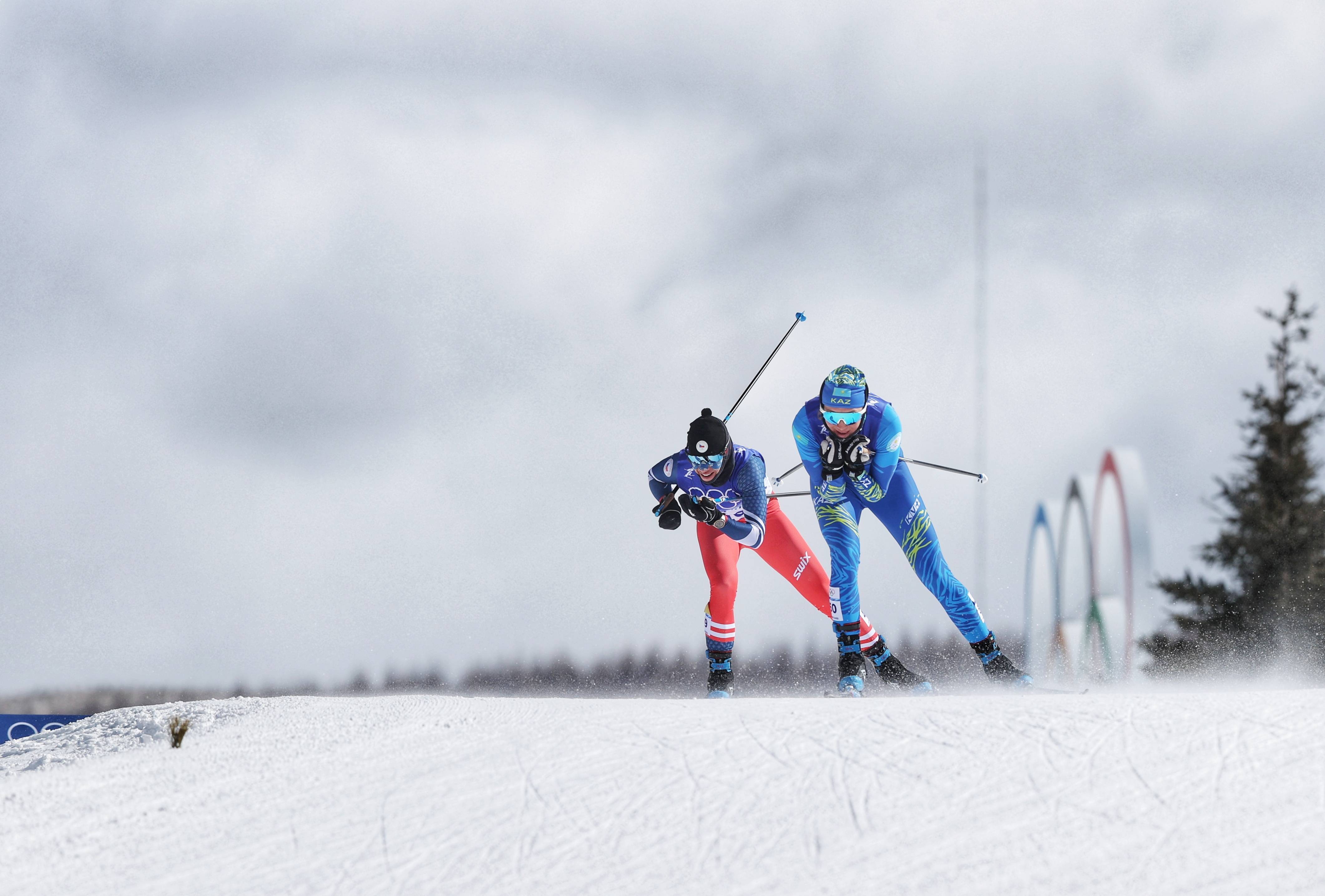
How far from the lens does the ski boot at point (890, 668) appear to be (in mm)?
8172

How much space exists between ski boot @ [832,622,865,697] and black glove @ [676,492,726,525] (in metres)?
1.23

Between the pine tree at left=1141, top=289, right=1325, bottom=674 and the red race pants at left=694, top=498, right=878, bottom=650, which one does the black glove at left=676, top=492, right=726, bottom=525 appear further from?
the pine tree at left=1141, top=289, right=1325, bottom=674

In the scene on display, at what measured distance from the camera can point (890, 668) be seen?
8305 mm

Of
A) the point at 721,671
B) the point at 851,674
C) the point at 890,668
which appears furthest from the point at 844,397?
the point at 721,671

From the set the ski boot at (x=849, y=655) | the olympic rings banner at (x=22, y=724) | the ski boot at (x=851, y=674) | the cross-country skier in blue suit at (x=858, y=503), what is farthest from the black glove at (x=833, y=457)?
the olympic rings banner at (x=22, y=724)

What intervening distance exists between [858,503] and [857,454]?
18.2 inches

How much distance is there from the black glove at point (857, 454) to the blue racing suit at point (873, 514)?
33 millimetres

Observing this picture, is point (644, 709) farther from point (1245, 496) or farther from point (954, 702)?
point (1245, 496)

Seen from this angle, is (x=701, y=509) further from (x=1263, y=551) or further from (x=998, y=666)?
(x=1263, y=551)

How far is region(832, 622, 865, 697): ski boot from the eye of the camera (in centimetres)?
782

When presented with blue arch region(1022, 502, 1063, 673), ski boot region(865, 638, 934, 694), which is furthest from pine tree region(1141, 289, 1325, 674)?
ski boot region(865, 638, 934, 694)

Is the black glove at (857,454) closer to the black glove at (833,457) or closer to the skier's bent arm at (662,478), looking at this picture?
the black glove at (833,457)

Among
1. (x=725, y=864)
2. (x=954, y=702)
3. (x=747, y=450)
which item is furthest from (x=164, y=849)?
(x=747, y=450)

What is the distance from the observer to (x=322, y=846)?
4305mm
